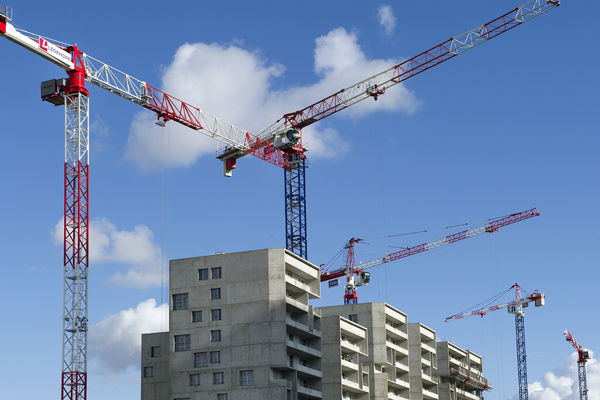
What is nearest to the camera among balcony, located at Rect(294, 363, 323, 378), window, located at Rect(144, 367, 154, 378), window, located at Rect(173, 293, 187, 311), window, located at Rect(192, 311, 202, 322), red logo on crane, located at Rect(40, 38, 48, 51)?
balcony, located at Rect(294, 363, 323, 378)

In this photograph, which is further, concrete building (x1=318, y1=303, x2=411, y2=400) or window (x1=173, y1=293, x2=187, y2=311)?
concrete building (x1=318, y1=303, x2=411, y2=400)

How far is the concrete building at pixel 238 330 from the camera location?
150 meters

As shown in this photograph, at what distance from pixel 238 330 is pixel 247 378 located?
7.15 metres

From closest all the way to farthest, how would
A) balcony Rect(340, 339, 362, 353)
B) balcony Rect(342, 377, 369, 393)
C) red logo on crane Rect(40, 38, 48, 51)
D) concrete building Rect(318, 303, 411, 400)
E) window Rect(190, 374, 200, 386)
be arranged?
window Rect(190, 374, 200, 386) → red logo on crane Rect(40, 38, 48, 51) → balcony Rect(342, 377, 369, 393) → balcony Rect(340, 339, 362, 353) → concrete building Rect(318, 303, 411, 400)

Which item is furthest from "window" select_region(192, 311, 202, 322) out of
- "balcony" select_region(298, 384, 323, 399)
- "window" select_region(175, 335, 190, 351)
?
"balcony" select_region(298, 384, 323, 399)

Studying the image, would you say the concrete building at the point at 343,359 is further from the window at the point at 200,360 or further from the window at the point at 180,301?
the window at the point at 180,301

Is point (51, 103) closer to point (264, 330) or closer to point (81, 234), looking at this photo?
point (81, 234)

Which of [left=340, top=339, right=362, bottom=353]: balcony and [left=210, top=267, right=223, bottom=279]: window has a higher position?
[left=210, top=267, right=223, bottom=279]: window

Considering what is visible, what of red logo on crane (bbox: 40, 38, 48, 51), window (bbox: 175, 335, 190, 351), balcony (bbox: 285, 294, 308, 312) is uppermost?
red logo on crane (bbox: 40, 38, 48, 51)

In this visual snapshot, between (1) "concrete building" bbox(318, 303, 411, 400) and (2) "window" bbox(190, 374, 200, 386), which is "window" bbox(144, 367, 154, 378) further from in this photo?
(1) "concrete building" bbox(318, 303, 411, 400)

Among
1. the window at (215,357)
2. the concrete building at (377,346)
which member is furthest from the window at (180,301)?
the concrete building at (377,346)

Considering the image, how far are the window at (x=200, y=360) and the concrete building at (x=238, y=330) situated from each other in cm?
7

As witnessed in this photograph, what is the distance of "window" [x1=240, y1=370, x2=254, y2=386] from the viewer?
148875 millimetres

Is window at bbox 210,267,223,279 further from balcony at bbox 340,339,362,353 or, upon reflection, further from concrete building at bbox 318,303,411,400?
concrete building at bbox 318,303,411,400
